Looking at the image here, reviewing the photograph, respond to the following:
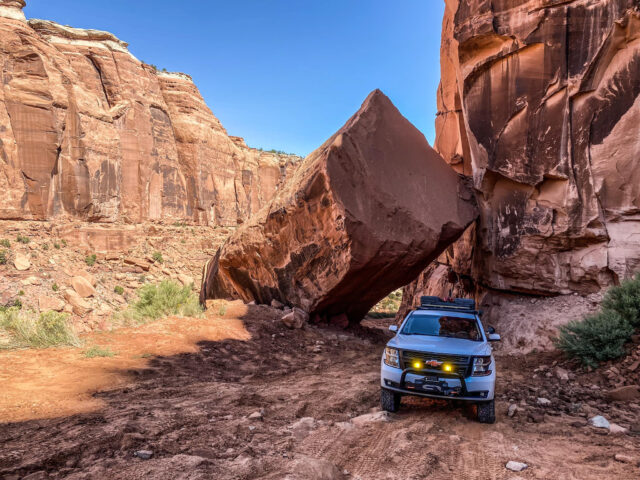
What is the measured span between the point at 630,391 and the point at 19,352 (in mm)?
11608

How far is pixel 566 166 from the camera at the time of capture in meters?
10.6

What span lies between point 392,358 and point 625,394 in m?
3.91

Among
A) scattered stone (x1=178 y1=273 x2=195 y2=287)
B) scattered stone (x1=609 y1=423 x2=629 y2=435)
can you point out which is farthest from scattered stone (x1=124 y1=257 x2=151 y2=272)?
scattered stone (x1=609 y1=423 x2=629 y2=435)

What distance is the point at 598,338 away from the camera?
7.69 meters

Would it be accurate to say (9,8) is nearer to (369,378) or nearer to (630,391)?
(369,378)

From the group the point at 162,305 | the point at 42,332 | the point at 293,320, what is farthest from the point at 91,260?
the point at 293,320

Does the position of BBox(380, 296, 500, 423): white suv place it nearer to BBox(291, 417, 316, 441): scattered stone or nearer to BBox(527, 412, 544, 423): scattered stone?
BBox(527, 412, 544, 423): scattered stone

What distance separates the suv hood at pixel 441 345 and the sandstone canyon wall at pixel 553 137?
6.66 metres

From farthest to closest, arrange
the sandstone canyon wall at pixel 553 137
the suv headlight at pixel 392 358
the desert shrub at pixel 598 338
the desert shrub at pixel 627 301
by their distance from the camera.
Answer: the sandstone canyon wall at pixel 553 137 < the desert shrub at pixel 627 301 < the desert shrub at pixel 598 338 < the suv headlight at pixel 392 358

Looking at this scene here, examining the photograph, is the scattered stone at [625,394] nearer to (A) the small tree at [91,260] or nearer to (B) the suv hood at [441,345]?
(B) the suv hood at [441,345]

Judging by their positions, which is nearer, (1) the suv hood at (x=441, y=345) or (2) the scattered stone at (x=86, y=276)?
(1) the suv hood at (x=441, y=345)

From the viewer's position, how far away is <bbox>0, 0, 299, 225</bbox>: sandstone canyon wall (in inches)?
1205

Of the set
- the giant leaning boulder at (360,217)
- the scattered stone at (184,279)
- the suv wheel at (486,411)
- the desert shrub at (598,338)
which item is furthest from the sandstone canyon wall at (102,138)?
the desert shrub at (598,338)

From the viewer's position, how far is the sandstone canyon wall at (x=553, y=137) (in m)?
9.97
